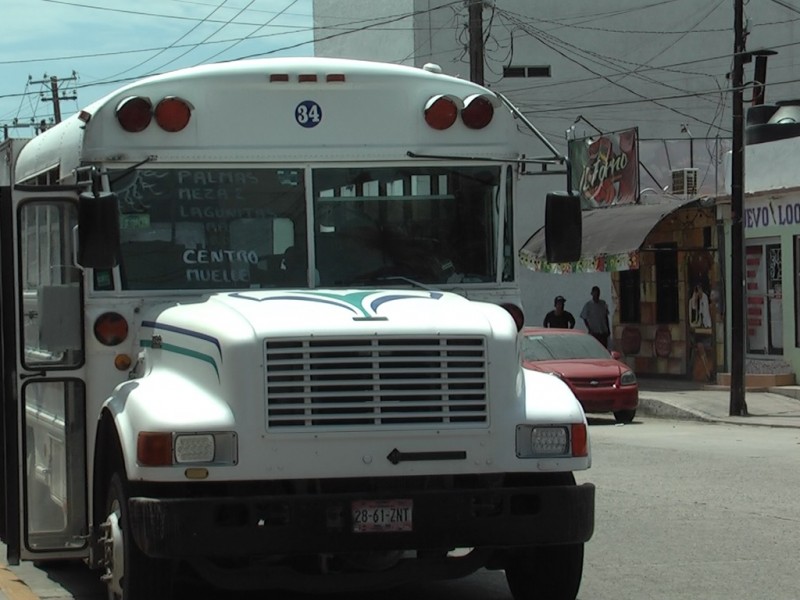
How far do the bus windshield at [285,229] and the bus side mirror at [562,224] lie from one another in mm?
449

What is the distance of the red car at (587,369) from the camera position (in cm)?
2230

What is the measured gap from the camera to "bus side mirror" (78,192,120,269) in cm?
739

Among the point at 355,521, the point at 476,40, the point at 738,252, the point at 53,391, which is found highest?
the point at 476,40

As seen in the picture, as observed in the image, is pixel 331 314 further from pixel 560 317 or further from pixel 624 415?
pixel 560 317

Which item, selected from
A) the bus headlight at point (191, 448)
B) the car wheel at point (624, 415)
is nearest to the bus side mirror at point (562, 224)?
the bus headlight at point (191, 448)

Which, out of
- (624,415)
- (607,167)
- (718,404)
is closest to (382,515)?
(624,415)

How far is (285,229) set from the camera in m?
7.94

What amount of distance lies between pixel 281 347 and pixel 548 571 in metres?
1.96

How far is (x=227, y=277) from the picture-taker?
7.88 metres

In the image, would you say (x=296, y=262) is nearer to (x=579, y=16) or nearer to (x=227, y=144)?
(x=227, y=144)

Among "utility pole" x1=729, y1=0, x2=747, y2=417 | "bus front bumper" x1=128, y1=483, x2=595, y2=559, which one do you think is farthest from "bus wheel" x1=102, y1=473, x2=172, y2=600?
"utility pole" x1=729, y1=0, x2=747, y2=417

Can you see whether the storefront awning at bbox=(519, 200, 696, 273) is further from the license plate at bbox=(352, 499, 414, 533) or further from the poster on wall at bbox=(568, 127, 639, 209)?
the license plate at bbox=(352, 499, 414, 533)

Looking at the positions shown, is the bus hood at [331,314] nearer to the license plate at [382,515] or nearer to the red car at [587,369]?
the license plate at [382,515]

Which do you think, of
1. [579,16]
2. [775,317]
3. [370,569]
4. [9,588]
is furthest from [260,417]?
[579,16]
